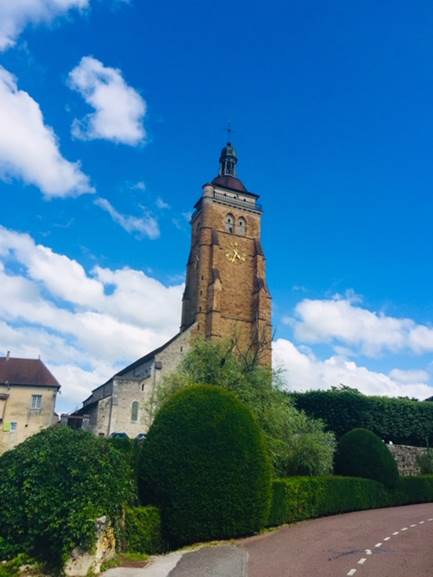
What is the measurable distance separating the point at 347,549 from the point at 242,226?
3688cm

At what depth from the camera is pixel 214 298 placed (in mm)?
39688

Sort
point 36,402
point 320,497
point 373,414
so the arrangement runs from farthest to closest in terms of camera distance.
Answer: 1. point 36,402
2. point 373,414
3. point 320,497

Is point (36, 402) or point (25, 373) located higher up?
point (25, 373)

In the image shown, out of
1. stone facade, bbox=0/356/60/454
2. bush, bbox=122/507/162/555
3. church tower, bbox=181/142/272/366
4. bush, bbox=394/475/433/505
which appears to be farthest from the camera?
church tower, bbox=181/142/272/366

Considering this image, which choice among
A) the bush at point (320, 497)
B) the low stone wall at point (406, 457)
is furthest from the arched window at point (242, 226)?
the bush at point (320, 497)

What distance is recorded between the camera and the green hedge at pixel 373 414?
26938mm

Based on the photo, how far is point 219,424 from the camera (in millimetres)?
11398

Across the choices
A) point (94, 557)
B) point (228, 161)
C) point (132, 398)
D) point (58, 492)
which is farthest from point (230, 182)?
point (94, 557)

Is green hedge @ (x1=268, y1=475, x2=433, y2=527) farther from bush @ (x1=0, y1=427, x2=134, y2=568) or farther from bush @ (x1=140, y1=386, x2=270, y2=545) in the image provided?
bush @ (x1=0, y1=427, x2=134, y2=568)

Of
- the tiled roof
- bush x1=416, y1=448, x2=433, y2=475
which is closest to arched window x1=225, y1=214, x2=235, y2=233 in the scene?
the tiled roof

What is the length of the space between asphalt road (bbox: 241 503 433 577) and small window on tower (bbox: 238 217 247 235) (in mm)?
32573

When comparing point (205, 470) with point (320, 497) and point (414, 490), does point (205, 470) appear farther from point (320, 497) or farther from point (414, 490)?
point (414, 490)

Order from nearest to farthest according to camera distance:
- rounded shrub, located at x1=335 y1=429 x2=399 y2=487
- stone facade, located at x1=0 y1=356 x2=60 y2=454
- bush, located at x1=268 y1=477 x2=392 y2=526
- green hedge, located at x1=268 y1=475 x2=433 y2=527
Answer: bush, located at x1=268 y1=477 x2=392 y2=526
green hedge, located at x1=268 y1=475 x2=433 y2=527
rounded shrub, located at x1=335 y1=429 x2=399 y2=487
stone facade, located at x1=0 y1=356 x2=60 y2=454

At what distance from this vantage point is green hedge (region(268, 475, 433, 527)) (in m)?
13.6
